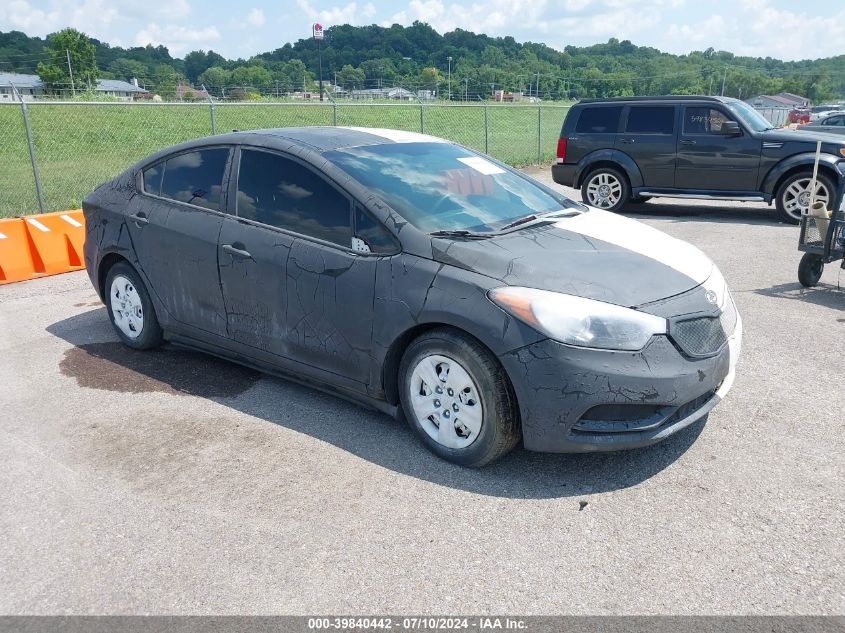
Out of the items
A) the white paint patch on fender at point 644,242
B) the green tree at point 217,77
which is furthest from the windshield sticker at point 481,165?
the green tree at point 217,77

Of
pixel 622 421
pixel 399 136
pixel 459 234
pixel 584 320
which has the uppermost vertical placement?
pixel 399 136

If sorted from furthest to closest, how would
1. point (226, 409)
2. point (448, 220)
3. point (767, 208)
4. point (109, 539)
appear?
1. point (767, 208)
2. point (226, 409)
3. point (448, 220)
4. point (109, 539)

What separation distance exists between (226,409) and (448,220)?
1.84 m

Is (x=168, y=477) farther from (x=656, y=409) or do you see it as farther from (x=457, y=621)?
(x=656, y=409)

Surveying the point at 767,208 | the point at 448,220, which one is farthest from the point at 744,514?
the point at 767,208

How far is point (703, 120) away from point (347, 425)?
32.1 ft

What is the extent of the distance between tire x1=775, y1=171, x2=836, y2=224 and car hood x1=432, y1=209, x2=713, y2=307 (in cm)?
822

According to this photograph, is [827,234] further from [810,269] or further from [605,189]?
[605,189]

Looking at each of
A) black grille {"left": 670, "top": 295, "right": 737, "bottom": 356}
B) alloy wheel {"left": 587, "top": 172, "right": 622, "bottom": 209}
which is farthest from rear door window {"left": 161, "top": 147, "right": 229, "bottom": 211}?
alloy wheel {"left": 587, "top": 172, "right": 622, "bottom": 209}

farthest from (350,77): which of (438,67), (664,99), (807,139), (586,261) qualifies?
(586,261)

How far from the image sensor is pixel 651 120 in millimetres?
12234

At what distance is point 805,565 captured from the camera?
115 inches

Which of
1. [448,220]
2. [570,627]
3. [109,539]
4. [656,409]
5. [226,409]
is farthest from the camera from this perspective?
[226,409]

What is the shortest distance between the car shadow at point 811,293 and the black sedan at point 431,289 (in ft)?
10.5
